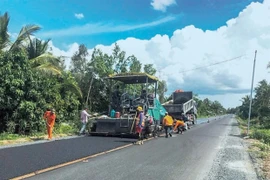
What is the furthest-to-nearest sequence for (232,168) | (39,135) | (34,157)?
(39,135)
(34,157)
(232,168)

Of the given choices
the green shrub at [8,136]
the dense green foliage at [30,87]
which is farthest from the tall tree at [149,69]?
the green shrub at [8,136]

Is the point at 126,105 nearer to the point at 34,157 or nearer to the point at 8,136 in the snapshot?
the point at 8,136

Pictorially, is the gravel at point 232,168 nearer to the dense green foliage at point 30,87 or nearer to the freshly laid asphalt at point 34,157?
the freshly laid asphalt at point 34,157

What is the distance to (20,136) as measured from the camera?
12.6 meters

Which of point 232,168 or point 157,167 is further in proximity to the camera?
point 232,168

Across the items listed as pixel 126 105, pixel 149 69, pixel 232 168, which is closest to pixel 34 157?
pixel 232 168

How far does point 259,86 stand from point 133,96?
Answer: 42437 mm

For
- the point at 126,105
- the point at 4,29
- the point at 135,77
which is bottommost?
the point at 126,105

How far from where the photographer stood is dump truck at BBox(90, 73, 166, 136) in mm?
13820

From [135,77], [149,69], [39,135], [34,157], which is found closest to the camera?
[34,157]

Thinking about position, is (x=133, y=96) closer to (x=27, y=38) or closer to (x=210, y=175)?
(x=27, y=38)

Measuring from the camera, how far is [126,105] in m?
15.0

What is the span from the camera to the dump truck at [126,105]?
13.8m

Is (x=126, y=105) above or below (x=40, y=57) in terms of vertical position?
below
